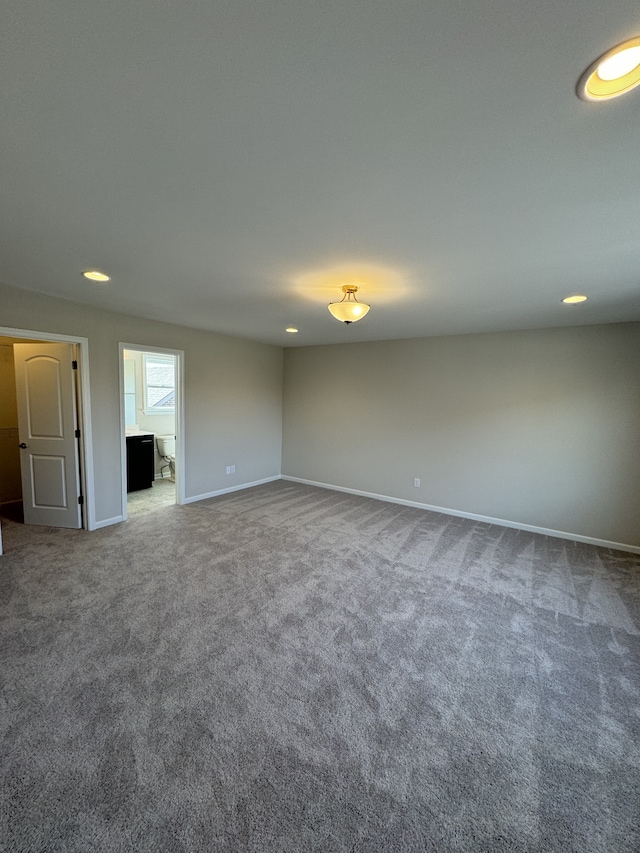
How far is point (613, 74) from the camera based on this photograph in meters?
0.93

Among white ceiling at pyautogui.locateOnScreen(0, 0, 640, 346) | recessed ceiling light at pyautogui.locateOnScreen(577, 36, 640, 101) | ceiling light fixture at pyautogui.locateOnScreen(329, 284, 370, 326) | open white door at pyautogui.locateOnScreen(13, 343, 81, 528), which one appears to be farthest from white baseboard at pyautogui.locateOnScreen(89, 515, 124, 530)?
recessed ceiling light at pyautogui.locateOnScreen(577, 36, 640, 101)

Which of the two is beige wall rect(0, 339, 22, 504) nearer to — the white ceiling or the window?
the window

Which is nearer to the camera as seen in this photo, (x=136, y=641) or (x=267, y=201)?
(x=267, y=201)

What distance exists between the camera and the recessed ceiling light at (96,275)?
2598mm

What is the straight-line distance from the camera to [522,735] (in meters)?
1.67

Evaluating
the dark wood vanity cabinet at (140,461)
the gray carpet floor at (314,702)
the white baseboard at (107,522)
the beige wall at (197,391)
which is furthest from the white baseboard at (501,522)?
the white baseboard at (107,522)

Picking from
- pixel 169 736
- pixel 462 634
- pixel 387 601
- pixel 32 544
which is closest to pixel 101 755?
pixel 169 736

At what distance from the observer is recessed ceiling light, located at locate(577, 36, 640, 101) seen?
87cm

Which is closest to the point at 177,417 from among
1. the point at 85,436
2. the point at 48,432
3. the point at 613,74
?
the point at 85,436

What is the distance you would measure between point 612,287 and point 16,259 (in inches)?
175

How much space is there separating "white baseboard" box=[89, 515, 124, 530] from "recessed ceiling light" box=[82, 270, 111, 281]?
2730 millimetres

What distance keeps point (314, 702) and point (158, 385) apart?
19.5 feet

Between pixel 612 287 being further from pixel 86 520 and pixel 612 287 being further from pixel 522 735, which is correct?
pixel 86 520

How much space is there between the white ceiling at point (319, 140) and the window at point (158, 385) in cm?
395
